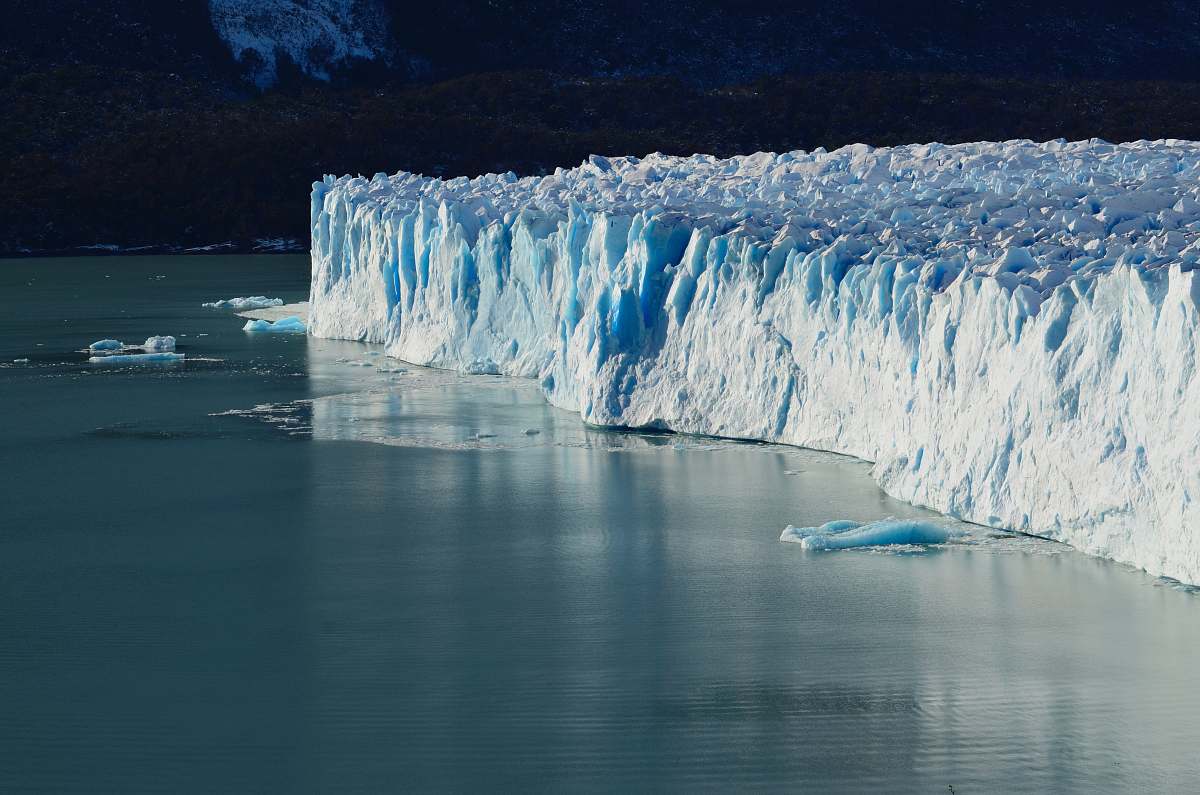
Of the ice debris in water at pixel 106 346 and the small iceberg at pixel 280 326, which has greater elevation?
the small iceberg at pixel 280 326

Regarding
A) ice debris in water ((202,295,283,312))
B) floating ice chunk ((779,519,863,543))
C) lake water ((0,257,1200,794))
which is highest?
ice debris in water ((202,295,283,312))

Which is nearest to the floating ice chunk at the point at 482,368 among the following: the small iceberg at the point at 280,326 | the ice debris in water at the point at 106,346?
the ice debris in water at the point at 106,346

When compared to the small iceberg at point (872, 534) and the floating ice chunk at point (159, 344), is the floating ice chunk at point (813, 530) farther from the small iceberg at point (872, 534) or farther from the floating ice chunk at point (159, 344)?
the floating ice chunk at point (159, 344)

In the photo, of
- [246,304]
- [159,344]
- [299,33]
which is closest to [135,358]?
[159,344]

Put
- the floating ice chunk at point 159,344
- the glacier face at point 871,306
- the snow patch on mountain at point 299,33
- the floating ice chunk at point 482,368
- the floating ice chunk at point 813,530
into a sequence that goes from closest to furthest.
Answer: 1. the glacier face at point 871,306
2. the floating ice chunk at point 813,530
3. the floating ice chunk at point 482,368
4. the floating ice chunk at point 159,344
5. the snow patch on mountain at point 299,33

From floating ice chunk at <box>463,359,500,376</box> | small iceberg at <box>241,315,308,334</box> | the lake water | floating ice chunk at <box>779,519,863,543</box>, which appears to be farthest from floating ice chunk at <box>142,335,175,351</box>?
floating ice chunk at <box>779,519,863,543</box>

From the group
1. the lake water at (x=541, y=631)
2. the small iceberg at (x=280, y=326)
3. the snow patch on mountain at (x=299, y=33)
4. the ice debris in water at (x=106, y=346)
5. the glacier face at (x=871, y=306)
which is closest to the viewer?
the lake water at (x=541, y=631)

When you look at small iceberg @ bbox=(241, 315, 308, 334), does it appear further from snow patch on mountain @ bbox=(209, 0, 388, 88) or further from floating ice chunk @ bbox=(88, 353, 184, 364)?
snow patch on mountain @ bbox=(209, 0, 388, 88)

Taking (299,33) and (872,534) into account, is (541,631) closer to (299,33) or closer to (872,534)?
(872,534)
